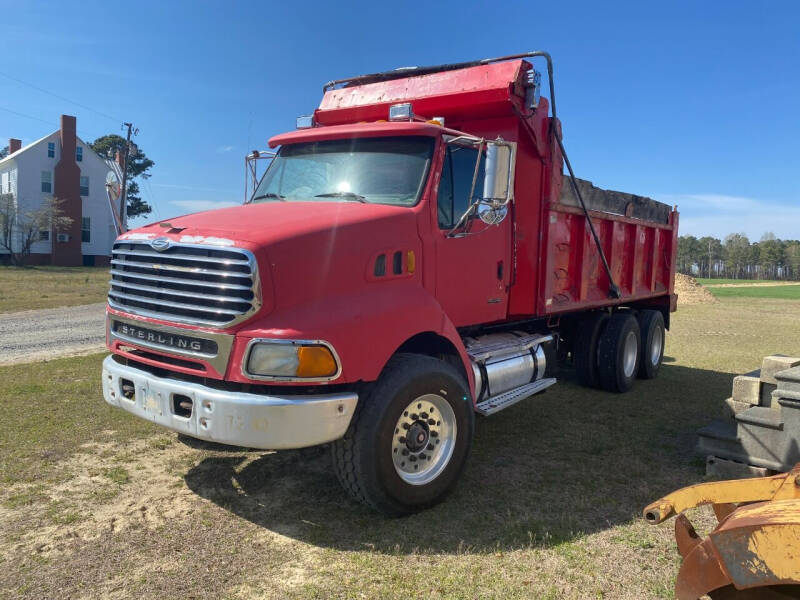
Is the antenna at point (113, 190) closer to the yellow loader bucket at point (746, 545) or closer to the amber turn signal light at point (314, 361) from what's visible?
the amber turn signal light at point (314, 361)

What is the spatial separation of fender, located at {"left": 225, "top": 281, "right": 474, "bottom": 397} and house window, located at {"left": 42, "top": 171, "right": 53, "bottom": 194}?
4808 cm

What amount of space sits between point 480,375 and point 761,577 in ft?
10.3

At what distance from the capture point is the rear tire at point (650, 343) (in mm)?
8883

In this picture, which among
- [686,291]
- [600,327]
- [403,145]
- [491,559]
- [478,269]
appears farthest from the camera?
[686,291]

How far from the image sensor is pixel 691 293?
2886 cm

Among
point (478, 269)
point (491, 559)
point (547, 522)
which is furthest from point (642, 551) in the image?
point (478, 269)

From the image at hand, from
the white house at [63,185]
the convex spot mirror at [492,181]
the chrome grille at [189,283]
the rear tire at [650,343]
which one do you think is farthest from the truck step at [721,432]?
the white house at [63,185]

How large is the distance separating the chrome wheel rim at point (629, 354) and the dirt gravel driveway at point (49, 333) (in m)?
8.70

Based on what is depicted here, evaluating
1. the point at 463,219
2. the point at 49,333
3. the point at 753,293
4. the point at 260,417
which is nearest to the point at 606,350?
the point at 463,219

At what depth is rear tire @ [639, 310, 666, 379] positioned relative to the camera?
8.88 meters

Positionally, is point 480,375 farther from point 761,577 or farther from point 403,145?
point 761,577

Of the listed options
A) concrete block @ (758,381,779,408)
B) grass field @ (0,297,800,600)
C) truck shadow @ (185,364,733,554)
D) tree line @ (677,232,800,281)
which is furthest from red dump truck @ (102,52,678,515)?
tree line @ (677,232,800,281)

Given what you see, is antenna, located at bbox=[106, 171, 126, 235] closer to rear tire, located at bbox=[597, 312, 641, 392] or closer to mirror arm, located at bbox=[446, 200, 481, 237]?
mirror arm, located at bbox=[446, 200, 481, 237]

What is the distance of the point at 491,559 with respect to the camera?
11.6 ft
